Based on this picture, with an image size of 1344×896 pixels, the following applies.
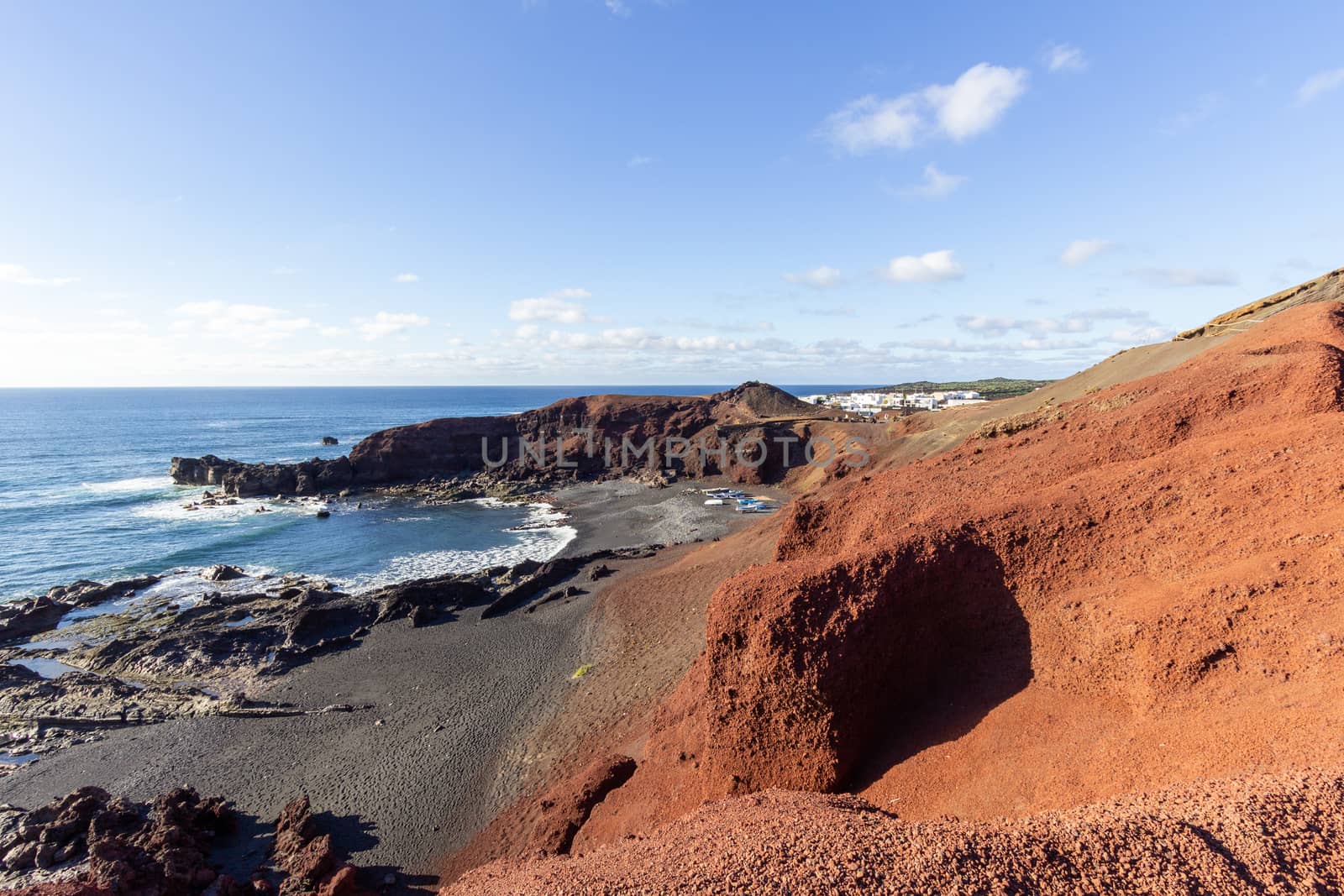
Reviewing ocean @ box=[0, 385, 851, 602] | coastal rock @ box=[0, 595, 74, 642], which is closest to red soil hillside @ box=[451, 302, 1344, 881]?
ocean @ box=[0, 385, 851, 602]

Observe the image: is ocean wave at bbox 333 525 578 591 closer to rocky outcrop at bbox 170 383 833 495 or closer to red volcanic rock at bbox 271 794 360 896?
red volcanic rock at bbox 271 794 360 896

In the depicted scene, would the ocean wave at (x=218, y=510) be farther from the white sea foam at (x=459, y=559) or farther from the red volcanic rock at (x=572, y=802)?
the red volcanic rock at (x=572, y=802)

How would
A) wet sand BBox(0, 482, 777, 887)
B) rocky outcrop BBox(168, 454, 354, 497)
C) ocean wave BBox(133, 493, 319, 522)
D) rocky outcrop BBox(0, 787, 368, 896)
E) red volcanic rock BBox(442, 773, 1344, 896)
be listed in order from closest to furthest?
1. red volcanic rock BBox(442, 773, 1344, 896)
2. rocky outcrop BBox(0, 787, 368, 896)
3. wet sand BBox(0, 482, 777, 887)
4. ocean wave BBox(133, 493, 319, 522)
5. rocky outcrop BBox(168, 454, 354, 497)

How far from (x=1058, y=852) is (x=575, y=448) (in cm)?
6533

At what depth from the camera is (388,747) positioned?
58.4 ft

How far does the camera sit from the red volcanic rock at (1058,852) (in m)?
4.82

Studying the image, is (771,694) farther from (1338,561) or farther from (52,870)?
(52,870)

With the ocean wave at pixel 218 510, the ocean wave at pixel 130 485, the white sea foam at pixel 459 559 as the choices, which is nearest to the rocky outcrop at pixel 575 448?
the ocean wave at pixel 130 485

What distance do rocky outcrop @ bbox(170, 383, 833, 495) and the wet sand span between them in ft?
122

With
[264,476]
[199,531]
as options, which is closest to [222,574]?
[199,531]

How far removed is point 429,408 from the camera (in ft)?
642

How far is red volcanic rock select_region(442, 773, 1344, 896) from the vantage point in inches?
190

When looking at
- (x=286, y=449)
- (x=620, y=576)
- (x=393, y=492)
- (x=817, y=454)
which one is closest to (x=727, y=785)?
(x=620, y=576)

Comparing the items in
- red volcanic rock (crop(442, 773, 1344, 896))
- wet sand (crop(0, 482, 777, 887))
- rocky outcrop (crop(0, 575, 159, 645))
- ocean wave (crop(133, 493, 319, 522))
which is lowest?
wet sand (crop(0, 482, 777, 887))
